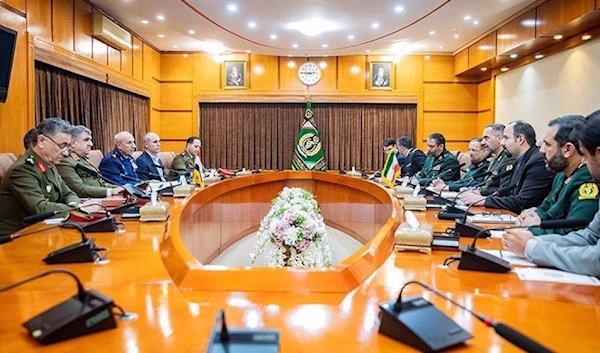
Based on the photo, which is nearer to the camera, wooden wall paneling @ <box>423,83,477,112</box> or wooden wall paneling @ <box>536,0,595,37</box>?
wooden wall paneling @ <box>536,0,595,37</box>

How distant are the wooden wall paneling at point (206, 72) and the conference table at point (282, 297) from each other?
7221mm

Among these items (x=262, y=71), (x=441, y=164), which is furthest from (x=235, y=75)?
(x=441, y=164)

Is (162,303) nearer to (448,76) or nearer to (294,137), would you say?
(294,137)

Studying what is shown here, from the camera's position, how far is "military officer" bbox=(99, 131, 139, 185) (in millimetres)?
4633

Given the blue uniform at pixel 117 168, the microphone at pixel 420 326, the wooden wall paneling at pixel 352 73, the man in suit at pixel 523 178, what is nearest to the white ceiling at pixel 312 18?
the wooden wall paneling at pixel 352 73

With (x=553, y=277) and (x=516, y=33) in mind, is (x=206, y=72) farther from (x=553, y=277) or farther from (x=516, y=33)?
(x=553, y=277)

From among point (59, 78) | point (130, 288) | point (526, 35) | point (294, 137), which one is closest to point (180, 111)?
point (294, 137)

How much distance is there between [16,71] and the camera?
4594 millimetres

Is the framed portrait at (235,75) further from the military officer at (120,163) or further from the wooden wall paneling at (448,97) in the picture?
the military officer at (120,163)

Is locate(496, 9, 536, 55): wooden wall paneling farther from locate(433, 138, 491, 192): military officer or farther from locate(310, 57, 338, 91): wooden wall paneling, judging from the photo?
locate(310, 57, 338, 91): wooden wall paneling

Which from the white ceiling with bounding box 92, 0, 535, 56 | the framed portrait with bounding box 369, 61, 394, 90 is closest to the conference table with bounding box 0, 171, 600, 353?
the white ceiling with bounding box 92, 0, 535, 56

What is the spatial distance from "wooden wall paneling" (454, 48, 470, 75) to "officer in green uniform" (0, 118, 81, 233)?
7216 mm

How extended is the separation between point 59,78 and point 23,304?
16.7ft

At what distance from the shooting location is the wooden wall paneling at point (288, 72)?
353 inches
